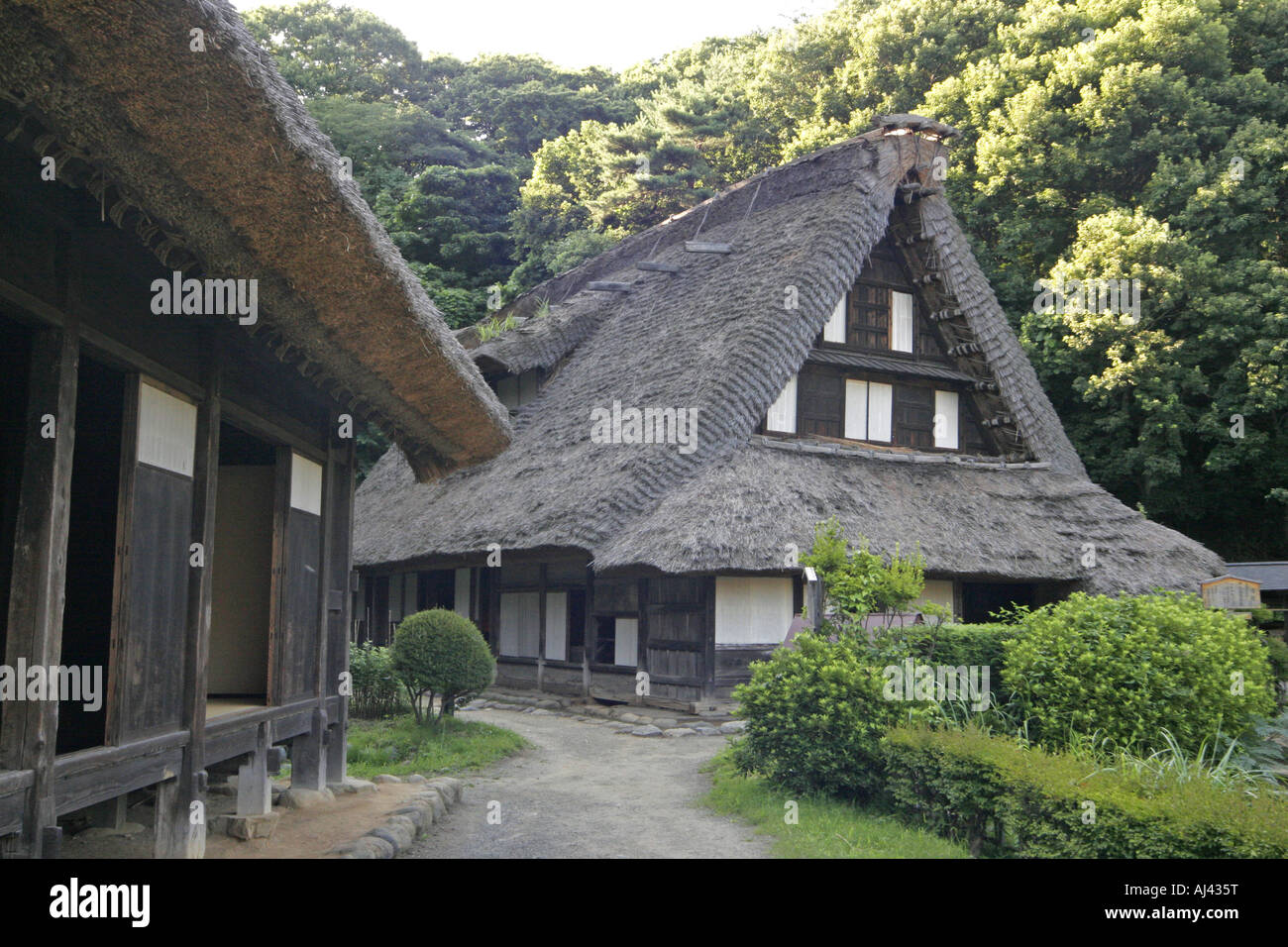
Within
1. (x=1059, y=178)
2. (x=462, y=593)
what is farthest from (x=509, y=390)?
(x=1059, y=178)

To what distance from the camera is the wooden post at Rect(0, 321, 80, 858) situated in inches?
171

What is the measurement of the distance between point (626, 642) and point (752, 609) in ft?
8.10

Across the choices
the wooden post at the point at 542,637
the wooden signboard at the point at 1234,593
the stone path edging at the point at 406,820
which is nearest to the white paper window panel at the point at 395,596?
the wooden post at the point at 542,637

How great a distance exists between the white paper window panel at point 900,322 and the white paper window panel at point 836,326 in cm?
106

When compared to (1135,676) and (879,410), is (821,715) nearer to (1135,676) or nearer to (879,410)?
(1135,676)

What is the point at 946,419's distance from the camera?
1981cm

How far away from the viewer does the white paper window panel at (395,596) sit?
78.8 feet

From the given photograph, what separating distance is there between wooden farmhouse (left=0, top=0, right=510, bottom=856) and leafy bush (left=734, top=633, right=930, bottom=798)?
3181mm

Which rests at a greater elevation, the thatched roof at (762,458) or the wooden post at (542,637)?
the thatched roof at (762,458)

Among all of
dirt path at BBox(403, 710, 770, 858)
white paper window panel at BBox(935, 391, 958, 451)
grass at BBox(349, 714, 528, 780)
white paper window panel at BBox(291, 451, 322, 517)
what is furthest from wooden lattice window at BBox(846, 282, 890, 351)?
white paper window panel at BBox(291, 451, 322, 517)

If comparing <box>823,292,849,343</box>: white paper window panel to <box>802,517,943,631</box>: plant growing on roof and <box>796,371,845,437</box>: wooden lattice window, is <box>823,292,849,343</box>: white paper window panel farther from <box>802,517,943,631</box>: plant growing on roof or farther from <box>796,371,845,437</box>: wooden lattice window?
<box>802,517,943,631</box>: plant growing on roof

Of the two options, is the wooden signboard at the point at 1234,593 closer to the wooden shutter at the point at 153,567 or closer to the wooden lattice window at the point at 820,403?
the wooden lattice window at the point at 820,403

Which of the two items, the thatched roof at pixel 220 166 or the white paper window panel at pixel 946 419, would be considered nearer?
the thatched roof at pixel 220 166

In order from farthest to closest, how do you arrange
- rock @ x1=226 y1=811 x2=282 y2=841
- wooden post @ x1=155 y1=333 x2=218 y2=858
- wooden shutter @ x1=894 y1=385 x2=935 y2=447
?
wooden shutter @ x1=894 y1=385 x2=935 y2=447
rock @ x1=226 y1=811 x2=282 y2=841
wooden post @ x1=155 y1=333 x2=218 y2=858
